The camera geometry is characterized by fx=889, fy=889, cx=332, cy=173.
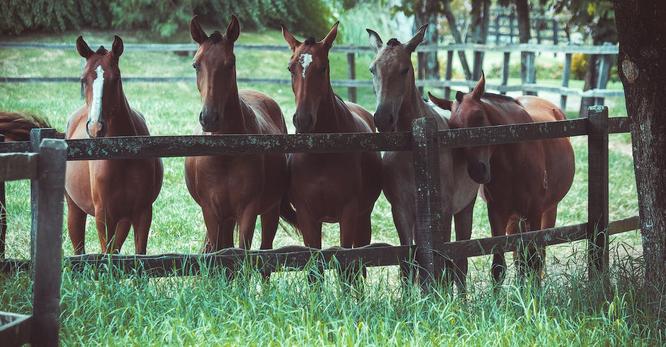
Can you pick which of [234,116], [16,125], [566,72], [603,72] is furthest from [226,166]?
[566,72]

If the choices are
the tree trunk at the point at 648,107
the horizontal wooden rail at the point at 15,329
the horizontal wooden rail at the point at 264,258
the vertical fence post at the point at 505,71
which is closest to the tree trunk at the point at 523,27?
the vertical fence post at the point at 505,71

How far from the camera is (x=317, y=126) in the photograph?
6328 mm

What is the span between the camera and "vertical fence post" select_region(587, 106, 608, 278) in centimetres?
655

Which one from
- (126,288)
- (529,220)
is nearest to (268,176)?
(126,288)

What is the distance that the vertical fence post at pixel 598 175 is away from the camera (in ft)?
21.5

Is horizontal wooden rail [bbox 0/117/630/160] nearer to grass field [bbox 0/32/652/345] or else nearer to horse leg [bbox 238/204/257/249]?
grass field [bbox 0/32/652/345]

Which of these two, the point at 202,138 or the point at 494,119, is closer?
the point at 202,138

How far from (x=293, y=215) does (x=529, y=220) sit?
1.94m

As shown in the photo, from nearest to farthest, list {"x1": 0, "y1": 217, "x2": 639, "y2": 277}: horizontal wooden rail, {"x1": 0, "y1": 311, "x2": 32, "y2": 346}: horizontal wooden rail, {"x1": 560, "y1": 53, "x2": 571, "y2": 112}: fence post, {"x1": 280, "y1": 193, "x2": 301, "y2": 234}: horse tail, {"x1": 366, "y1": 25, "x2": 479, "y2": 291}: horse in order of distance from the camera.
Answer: {"x1": 0, "y1": 311, "x2": 32, "y2": 346}: horizontal wooden rail
{"x1": 0, "y1": 217, "x2": 639, "y2": 277}: horizontal wooden rail
{"x1": 366, "y1": 25, "x2": 479, "y2": 291}: horse
{"x1": 280, "y1": 193, "x2": 301, "y2": 234}: horse tail
{"x1": 560, "y1": 53, "x2": 571, "y2": 112}: fence post

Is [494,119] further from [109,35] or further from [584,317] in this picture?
[109,35]

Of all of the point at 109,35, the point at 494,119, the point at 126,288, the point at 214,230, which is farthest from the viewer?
the point at 109,35

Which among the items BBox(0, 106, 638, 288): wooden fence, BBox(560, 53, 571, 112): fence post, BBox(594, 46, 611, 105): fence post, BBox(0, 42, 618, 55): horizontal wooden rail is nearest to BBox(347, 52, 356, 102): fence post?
BBox(0, 42, 618, 55): horizontal wooden rail

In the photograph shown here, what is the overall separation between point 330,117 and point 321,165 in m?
0.37

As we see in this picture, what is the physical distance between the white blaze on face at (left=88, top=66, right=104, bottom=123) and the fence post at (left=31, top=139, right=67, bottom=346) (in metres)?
2.18
